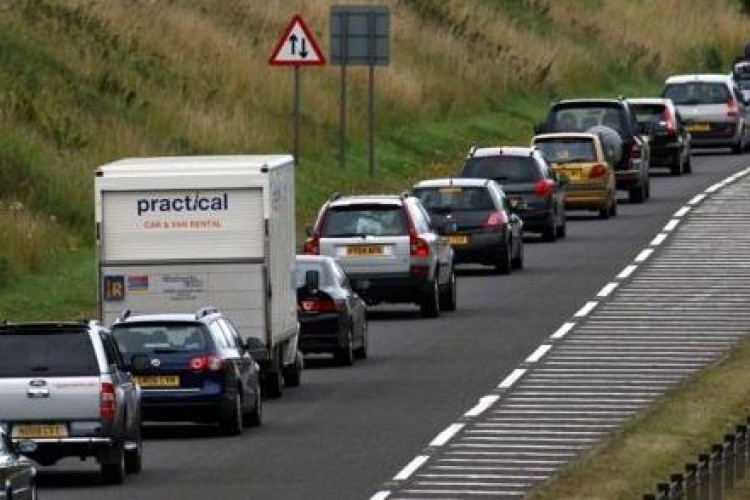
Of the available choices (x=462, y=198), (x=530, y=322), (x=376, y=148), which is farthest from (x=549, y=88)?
(x=530, y=322)

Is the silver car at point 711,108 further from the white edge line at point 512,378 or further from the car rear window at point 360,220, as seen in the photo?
the white edge line at point 512,378

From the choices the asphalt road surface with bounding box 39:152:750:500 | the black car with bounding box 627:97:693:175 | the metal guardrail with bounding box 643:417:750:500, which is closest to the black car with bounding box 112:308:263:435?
the asphalt road surface with bounding box 39:152:750:500

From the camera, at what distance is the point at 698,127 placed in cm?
7256

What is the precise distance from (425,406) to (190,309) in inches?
104

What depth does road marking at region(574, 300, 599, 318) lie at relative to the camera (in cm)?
4286

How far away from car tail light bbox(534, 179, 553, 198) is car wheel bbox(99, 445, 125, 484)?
981 inches

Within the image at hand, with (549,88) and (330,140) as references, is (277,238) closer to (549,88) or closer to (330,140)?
(330,140)

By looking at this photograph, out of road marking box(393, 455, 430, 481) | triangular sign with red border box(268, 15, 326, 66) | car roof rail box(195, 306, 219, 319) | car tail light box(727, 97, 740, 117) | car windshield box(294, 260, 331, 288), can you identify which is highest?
triangular sign with red border box(268, 15, 326, 66)

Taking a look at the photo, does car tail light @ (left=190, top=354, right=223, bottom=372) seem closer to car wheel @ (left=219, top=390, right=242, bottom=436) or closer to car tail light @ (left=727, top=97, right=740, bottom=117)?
car wheel @ (left=219, top=390, right=242, bottom=436)

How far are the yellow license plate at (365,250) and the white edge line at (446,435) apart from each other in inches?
435

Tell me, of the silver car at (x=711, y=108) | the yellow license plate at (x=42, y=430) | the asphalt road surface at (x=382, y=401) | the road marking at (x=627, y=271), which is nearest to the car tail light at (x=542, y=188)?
the asphalt road surface at (x=382, y=401)

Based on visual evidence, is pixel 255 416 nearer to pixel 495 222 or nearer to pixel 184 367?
pixel 184 367

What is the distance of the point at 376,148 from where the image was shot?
6219 cm

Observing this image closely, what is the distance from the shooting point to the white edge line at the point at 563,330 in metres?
40.5
